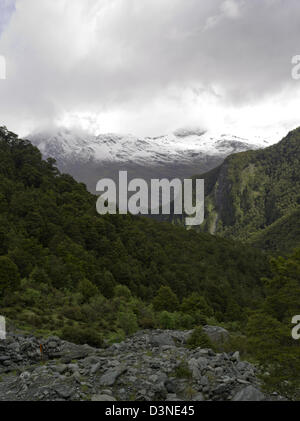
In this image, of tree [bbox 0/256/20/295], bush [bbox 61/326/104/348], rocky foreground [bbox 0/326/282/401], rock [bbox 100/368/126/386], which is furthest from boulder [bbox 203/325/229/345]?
tree [bbox 0/256/20/295]

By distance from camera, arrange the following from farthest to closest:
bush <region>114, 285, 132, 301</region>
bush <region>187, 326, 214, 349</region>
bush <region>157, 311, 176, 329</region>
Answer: bush <region>114, 285, 132, 301</region> → bush <region>157, 311, 176, 329</region> → bush <region>187, 326, 214, 349</region>

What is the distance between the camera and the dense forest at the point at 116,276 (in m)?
13.3

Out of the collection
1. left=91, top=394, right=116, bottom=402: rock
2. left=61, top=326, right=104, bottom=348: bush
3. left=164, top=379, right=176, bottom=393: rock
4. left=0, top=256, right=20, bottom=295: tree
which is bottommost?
left=61, top=326, right=104, bottom=348: bush

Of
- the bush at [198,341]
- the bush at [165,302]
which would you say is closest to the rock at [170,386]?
the bush at [198,341]

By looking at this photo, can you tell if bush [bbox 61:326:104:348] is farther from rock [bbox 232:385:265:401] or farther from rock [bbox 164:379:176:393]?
rock [bbox 232:385:265:401]

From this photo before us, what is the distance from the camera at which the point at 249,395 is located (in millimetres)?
9703

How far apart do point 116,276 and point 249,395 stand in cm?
2929

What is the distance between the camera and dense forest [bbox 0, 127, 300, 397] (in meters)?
13.3

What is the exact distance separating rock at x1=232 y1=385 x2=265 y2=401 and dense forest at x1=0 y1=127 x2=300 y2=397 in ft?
4.08

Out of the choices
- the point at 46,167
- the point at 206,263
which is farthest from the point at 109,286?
the point at 46,167

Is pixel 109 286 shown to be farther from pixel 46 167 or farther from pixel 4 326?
pixel 46 167

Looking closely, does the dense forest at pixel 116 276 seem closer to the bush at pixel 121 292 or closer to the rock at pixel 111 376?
the bush at pixel 121 292

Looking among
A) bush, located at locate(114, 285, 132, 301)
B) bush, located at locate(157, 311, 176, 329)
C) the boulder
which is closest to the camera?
the boulder

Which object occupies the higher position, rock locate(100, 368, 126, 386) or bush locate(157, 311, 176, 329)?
rock locate(100, 368, 126, 386)
